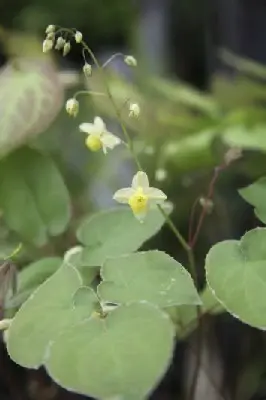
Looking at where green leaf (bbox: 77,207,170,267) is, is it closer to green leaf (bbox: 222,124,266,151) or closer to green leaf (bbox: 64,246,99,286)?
green leaf (bbox: 64,246,99,286)

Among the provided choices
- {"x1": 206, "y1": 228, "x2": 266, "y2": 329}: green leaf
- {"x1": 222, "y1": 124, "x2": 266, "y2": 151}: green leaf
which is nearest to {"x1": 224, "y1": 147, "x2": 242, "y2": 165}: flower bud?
{"x1": 222, "y1": 124, "x2": 266, "y2": 151}: green leaf

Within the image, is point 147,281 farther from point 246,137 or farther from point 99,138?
point 246,137

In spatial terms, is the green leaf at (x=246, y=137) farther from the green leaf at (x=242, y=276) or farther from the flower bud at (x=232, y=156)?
the green leaf at (x=242, y=276)

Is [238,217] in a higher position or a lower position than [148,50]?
higher

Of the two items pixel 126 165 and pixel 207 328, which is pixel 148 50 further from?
pixel 207 328

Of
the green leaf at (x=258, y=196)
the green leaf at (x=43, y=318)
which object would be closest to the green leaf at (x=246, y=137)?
the green leaf at (x=258, y=196)

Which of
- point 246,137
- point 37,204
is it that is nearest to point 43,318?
point 37,204

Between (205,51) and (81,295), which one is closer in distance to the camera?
(81,295)

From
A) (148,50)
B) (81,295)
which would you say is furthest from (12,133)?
(148,50)
